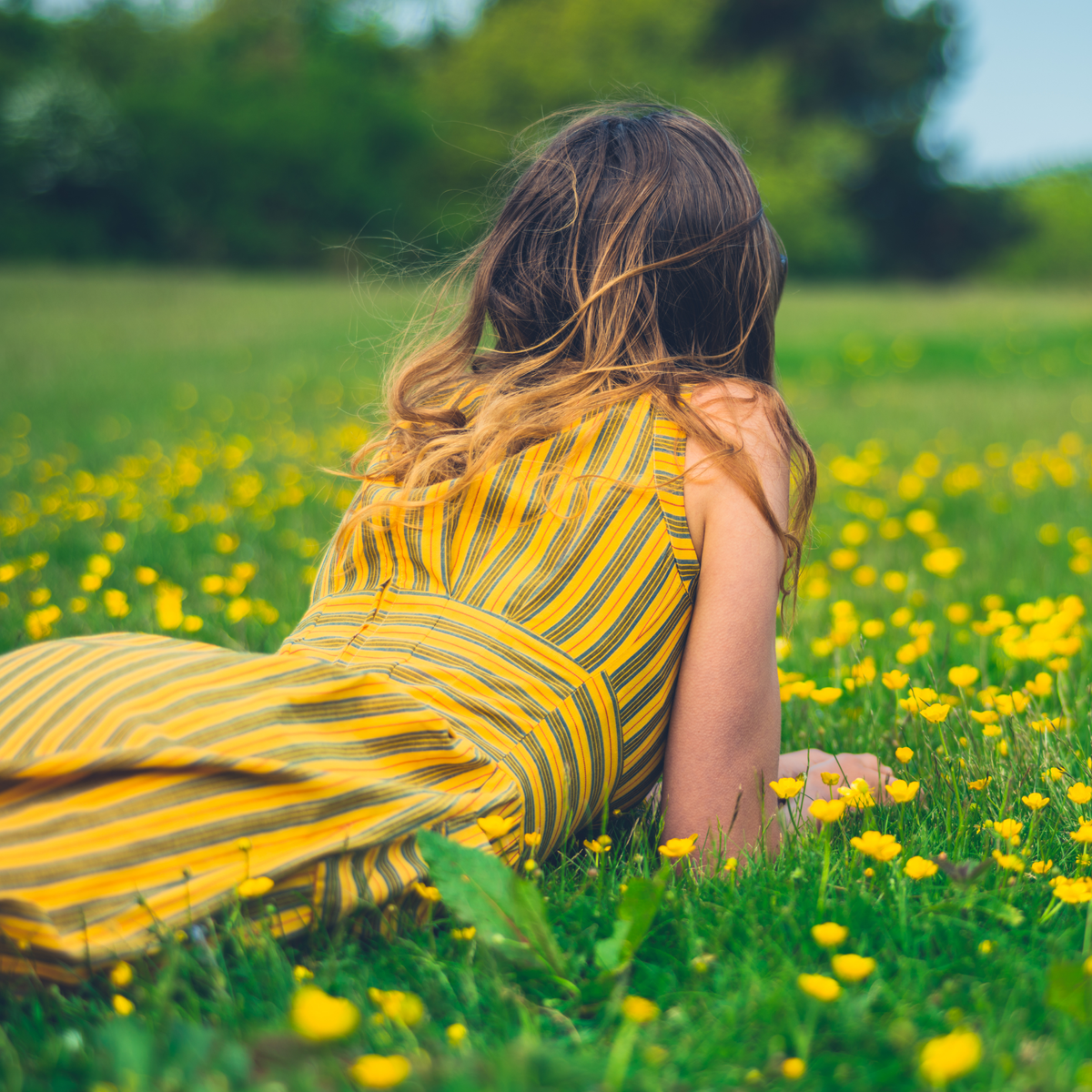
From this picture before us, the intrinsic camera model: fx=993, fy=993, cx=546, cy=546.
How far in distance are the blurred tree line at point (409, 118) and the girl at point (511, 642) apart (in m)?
23.7

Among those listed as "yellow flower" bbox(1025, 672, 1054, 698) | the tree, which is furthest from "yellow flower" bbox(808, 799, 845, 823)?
the tree

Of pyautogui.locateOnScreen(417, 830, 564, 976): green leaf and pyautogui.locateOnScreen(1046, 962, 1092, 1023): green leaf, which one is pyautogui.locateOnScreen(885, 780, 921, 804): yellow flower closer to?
pyautogui.locateOnScreen(1046, 962, 1092, 1023): green leaf

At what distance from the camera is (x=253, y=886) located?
3.65 feet

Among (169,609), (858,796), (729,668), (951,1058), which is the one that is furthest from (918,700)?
(169,609)

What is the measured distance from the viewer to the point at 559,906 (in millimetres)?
1384

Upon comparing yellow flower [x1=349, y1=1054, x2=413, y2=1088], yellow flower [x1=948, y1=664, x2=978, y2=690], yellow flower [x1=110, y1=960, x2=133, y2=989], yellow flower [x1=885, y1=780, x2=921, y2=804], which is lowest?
yellow flower [x1=110, y1=960, x2=133, y2=989]

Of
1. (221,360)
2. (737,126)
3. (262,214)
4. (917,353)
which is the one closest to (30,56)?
(262,214)

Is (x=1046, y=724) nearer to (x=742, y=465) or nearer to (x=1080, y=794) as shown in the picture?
(x=1080, y=794)

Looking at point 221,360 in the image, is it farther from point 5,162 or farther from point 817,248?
point 817,248

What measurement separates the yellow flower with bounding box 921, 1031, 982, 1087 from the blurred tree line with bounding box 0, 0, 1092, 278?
24849mm

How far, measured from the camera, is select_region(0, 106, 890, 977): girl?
1084 mm

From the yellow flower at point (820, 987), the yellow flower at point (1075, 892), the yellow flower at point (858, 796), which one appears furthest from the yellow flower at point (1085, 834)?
the yellow flower at point (820, 987)

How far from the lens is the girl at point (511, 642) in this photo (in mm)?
1084

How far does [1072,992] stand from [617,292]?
1178mm
